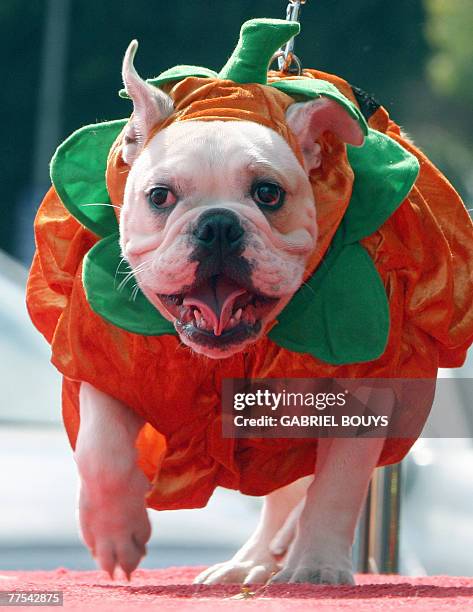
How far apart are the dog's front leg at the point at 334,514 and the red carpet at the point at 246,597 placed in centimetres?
11

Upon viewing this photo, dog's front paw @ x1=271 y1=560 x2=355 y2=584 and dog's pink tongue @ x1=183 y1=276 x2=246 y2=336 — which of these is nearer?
dog's pink tongue @ x1=183 y1=276 x2=246 y2=336

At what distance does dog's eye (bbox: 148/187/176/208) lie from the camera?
3418 mm

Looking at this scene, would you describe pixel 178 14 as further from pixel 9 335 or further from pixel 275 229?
pixel 275 229

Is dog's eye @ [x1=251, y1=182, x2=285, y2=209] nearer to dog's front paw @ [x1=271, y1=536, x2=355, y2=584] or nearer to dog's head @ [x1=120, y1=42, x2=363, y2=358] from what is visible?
dog's head @ [x1=120, y1=42, x2=363, y2=358]

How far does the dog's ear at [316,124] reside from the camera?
3.55 metres

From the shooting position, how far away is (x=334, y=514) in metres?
3.70

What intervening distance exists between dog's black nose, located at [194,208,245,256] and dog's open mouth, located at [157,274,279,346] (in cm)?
9

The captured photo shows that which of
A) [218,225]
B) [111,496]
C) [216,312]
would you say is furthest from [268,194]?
[111,496]

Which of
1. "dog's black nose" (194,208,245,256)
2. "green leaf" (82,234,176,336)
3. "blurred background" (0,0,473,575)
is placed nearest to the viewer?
"dog's black nose" (194,208,245,256)

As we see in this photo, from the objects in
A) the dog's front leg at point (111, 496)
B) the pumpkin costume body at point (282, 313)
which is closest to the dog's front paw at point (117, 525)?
the dog's front leg at point (111, 496)

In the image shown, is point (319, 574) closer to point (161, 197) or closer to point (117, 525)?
point (117, 525)

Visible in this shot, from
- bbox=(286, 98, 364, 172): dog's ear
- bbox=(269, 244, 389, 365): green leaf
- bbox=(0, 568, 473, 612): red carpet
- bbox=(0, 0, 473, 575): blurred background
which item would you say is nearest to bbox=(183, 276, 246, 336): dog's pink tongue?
bbox=(269, 244, 389, 365): green leaf

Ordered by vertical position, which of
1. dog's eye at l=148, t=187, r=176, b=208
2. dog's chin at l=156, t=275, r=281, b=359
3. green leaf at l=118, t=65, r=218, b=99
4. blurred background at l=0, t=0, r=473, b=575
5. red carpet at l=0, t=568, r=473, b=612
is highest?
blurred background at l=0, t=0, r=473, b=575

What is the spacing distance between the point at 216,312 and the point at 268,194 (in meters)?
0.27
